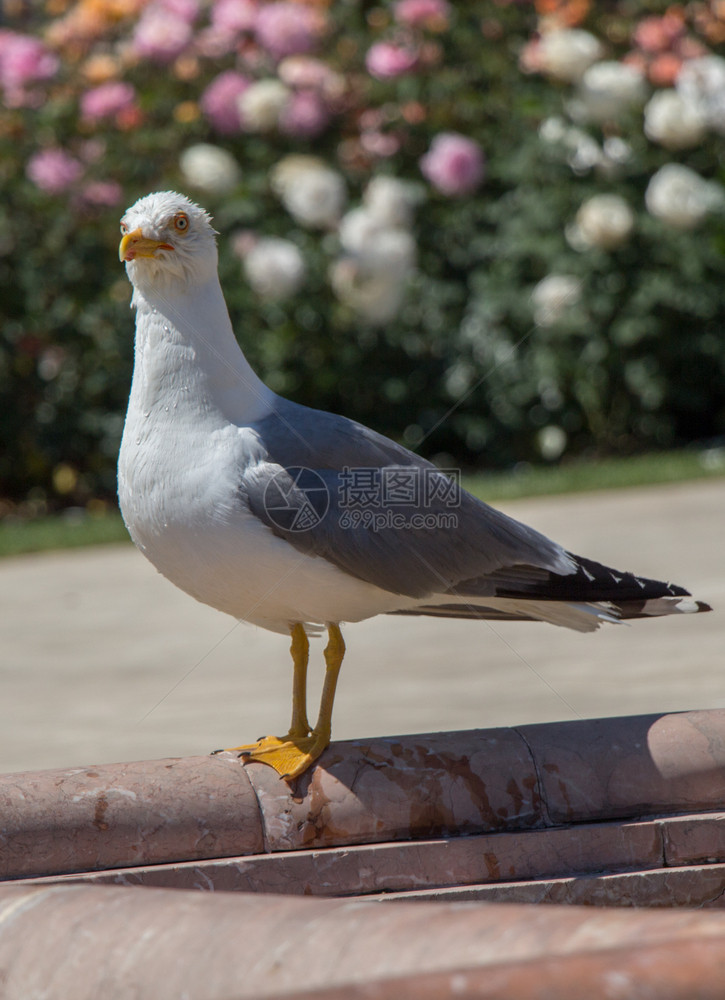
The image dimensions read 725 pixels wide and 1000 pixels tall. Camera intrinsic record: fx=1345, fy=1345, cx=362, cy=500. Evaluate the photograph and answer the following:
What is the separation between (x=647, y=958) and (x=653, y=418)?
709cm

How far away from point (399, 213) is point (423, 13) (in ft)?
4.28

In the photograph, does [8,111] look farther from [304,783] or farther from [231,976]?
[231,976]

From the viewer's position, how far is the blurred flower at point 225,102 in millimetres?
8148

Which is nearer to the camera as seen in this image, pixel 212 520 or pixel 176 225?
pixel 212 520

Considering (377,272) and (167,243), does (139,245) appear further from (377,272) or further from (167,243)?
(377,272)

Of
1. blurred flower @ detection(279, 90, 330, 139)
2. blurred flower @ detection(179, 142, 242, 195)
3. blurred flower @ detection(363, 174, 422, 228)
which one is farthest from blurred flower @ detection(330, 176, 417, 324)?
blurred flower @ detection(179, 142, 242, 195)

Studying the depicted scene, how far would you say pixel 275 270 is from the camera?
301 inches

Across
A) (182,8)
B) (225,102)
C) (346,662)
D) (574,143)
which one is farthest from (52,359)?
(346,662)

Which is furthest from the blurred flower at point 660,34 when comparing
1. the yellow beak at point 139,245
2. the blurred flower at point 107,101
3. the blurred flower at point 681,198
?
the yellow beak at point 139,245

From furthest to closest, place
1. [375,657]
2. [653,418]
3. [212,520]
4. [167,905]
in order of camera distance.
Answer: [653,418] → [375,657] → [212,520] → [167,905]

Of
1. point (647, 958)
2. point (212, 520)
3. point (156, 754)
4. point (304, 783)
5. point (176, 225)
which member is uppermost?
point (176, 225)

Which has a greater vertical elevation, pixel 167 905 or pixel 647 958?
pixel 647 958

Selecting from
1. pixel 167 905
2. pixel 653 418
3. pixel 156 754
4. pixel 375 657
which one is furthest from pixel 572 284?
pixel 167 905

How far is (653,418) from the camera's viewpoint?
27.2 ft
